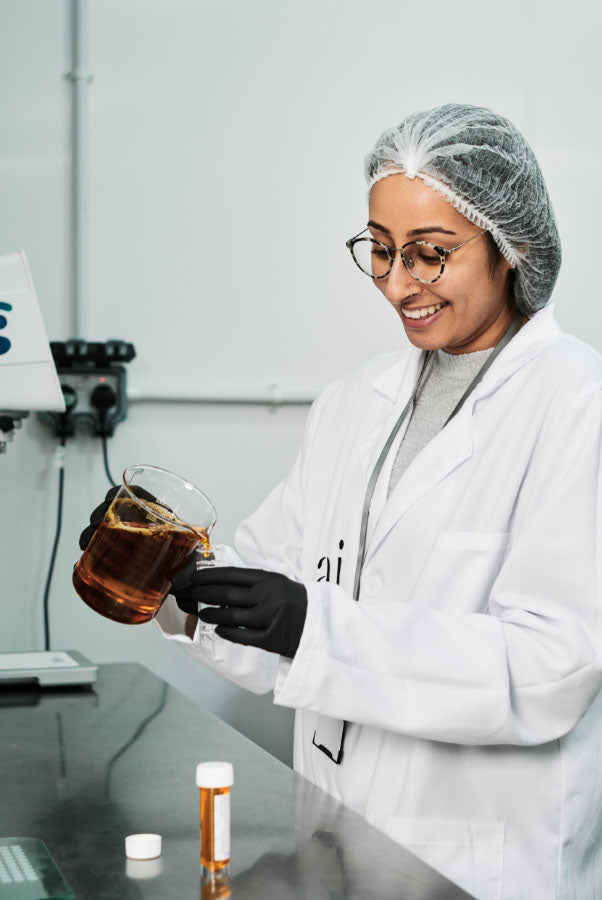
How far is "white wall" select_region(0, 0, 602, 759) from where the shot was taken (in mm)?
2170

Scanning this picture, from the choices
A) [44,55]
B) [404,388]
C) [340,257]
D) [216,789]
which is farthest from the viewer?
[340,257]

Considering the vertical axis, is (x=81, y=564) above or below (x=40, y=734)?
above

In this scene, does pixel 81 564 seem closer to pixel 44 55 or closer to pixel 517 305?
pixel 517 305

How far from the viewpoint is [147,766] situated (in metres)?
1.27

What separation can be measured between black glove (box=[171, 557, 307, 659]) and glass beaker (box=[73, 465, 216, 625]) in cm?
3

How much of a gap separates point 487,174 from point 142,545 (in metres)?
0.65

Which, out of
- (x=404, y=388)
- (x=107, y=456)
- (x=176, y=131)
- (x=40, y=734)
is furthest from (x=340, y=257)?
(x=40, y=734)

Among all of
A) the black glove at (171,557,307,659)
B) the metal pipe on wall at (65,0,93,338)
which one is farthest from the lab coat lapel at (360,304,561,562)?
the metal pipe on wall at (65,0,93,338)

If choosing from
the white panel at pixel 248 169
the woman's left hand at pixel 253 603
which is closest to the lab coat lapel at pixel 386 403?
the woman's left hand at pixel 253 603

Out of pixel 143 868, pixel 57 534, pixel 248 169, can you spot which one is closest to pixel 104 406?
pixel 57 534

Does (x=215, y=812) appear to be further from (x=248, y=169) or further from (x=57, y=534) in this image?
(x=248, y=169)

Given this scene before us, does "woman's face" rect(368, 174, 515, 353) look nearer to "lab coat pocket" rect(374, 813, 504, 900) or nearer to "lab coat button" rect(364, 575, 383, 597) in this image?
"lab coat button" rect(364, 575, 383, 597)

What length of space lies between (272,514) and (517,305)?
483 millimetres

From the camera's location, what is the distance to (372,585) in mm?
1344
